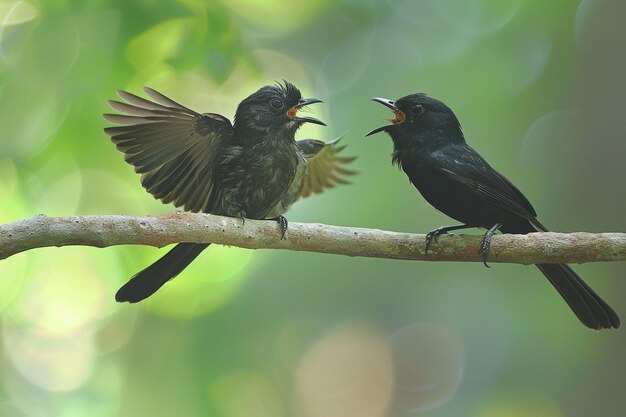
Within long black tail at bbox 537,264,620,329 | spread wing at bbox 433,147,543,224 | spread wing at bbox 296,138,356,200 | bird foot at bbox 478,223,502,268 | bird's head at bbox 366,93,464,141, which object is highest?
spread wing at bbox 296,138,356,200

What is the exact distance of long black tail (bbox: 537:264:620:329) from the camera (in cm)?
329

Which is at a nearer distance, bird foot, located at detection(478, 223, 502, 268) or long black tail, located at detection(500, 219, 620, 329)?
bird foot, located at detection(478, 223, 502, 268)

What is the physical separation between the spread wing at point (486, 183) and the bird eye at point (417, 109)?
242 millimetres

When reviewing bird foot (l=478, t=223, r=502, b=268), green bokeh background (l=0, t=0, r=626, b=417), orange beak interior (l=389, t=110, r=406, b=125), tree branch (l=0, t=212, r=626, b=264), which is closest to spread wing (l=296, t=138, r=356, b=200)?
green bokeh background (l=0, t=0, r=626, b=417)

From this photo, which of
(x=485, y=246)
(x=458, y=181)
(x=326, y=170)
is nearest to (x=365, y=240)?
(x=485, y=246)

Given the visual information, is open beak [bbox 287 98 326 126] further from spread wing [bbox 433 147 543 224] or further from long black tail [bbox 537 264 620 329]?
long black tail [bbox 537 264 620 329]

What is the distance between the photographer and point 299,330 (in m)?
7.18

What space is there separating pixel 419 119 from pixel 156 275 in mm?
1387

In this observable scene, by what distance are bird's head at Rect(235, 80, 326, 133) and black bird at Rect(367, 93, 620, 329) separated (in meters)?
0.52

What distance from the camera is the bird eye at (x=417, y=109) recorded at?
3506 mm

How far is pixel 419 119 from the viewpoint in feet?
11.5

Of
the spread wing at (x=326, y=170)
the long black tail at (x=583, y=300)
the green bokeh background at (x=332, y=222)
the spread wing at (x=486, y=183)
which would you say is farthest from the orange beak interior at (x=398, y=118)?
the green bokeh background at (x=332, y=222)

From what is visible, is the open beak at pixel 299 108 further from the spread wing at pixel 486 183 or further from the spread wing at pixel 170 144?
the spread wing at pixel 486 183

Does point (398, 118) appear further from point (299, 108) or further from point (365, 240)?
point (365, 240)
